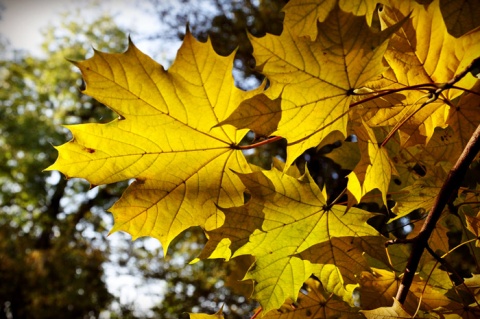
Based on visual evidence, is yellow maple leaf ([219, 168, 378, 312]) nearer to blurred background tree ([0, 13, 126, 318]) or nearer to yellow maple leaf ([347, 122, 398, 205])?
yellow maple leaf ([347, 122, 398, 205])

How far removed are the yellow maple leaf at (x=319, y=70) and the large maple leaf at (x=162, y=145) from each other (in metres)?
0.15

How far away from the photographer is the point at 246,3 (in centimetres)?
554

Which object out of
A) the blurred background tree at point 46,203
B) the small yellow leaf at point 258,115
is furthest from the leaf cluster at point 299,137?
the blurred background tree at point 46,203

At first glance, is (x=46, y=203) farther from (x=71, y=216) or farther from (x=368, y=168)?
(x=368, y=168)

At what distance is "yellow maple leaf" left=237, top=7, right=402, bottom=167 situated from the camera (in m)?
0.57

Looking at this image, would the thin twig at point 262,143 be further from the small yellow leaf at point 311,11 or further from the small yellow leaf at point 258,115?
the small yellow leaf at point 311,11

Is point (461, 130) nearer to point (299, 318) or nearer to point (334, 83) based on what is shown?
point (334, 83)

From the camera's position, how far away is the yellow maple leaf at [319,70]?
0.57 m

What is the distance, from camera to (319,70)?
2.04 feet

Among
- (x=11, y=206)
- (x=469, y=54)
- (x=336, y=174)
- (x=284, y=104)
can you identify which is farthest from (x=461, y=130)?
(x=11, y=206)

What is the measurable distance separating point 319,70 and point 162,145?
1.10ft

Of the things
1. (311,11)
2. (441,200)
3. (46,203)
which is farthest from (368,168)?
(46,203)

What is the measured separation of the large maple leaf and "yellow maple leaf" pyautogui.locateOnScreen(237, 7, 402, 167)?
0.15m

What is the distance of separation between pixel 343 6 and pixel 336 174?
407cm
